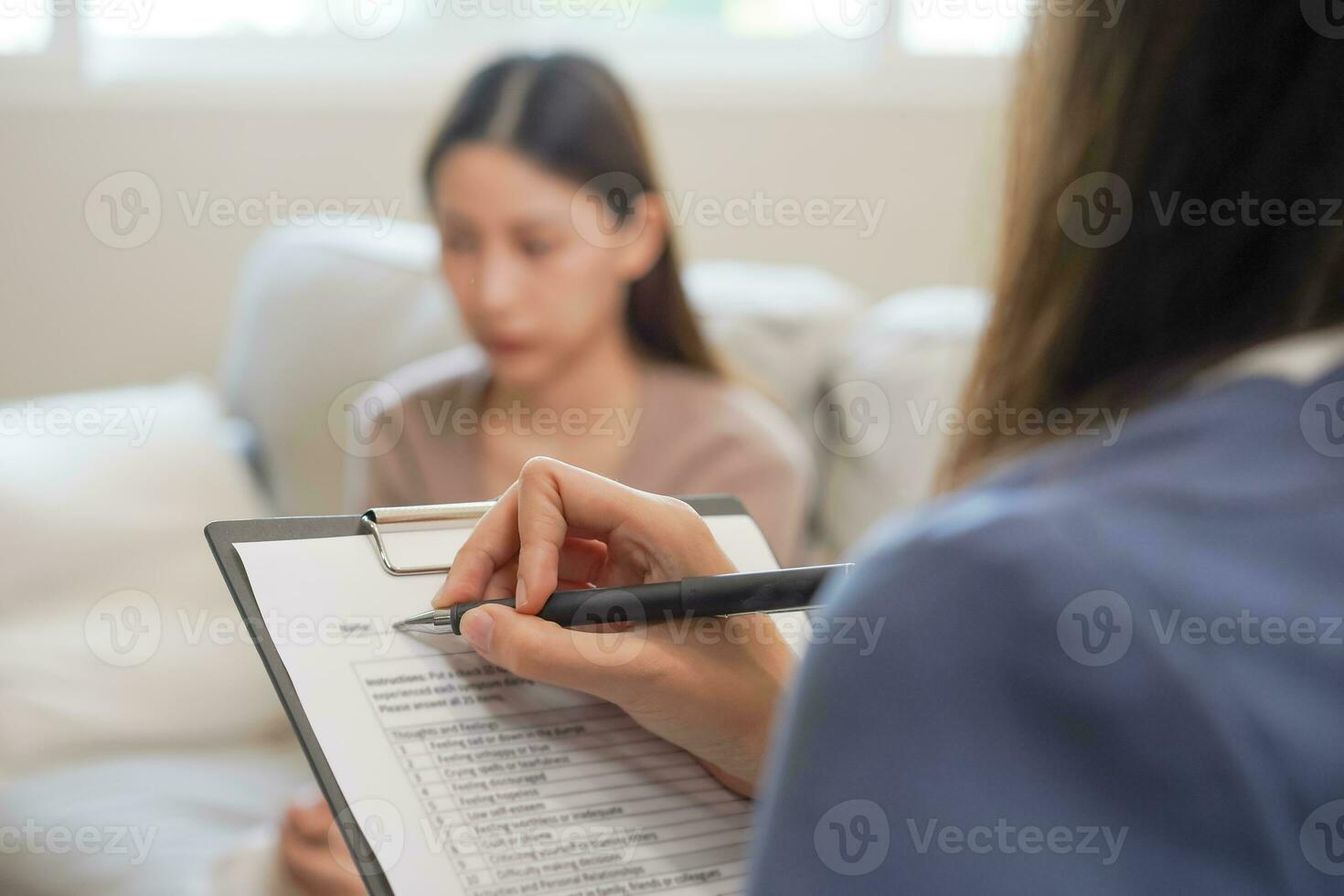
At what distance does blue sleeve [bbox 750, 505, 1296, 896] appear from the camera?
0.28 meters

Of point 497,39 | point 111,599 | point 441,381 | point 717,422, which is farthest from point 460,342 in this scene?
point 497,39

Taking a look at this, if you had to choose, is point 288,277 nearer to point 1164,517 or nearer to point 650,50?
point 650,50

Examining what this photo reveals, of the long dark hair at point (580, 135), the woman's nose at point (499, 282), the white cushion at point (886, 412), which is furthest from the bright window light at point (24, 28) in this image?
the white cushion at point (886, 412)

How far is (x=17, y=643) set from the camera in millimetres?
1257


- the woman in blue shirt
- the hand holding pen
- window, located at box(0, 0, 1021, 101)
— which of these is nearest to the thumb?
the hand holding pen

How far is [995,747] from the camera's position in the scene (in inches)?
11.5

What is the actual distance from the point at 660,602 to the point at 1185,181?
0.28 meters

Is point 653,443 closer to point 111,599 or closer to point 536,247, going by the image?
point 536,247

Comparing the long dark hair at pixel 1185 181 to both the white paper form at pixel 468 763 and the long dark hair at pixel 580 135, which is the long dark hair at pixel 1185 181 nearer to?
the white paper form at pixel 468 763

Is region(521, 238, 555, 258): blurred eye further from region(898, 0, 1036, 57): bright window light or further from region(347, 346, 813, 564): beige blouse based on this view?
region(898, 0, 1036, 57): bright window light

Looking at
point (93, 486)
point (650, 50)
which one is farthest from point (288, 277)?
point (650, 50)

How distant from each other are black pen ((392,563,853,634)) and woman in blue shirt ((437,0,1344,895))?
0.19 meters

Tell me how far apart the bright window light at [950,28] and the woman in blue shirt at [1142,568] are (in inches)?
72.5

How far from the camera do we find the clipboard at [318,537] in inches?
18.2
